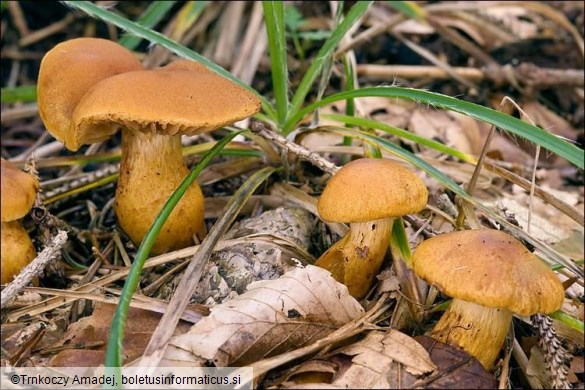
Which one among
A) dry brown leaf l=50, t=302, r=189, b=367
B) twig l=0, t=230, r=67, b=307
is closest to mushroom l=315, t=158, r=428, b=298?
dry brown leaf l=50, t=302, r=189, b=367

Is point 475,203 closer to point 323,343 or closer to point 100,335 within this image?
point 323,343

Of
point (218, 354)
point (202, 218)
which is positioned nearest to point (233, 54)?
point (202, 218)

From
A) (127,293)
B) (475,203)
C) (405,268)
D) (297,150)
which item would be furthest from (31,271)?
(475,203)

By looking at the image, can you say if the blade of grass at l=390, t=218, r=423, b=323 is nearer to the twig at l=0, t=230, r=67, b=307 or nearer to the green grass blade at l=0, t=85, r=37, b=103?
the twig at l=0, t=230, r=67, b=307

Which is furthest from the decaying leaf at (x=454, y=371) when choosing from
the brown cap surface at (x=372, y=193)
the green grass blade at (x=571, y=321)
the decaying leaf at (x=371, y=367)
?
the brown cap surface at (x=372, y=193)

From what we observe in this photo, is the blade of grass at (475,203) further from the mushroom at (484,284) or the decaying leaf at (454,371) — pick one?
the decaying leaf at (454,371)
